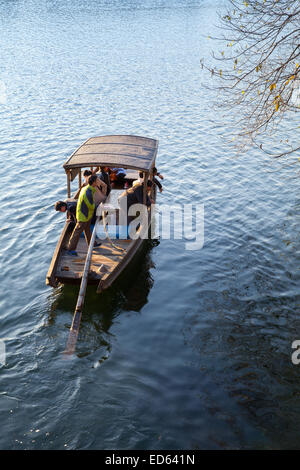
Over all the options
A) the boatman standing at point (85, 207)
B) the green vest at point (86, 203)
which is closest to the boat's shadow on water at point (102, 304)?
the boatman standing at point (85, 207)

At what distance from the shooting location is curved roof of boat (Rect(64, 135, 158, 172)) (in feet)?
40.7

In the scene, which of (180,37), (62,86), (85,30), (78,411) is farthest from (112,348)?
(85,30)

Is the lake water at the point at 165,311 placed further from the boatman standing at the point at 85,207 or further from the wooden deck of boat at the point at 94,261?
the boatman standing at the point at 85,207

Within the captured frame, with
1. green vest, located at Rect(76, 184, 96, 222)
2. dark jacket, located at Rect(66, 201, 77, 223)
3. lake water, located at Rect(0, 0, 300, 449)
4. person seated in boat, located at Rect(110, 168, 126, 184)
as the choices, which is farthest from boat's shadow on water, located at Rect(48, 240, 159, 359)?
person seated in boat, located at Rect(110, 168, 126, 184)

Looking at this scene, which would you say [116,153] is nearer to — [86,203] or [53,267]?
[86,203]

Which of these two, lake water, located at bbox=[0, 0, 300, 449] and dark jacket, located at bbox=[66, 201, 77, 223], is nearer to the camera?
lake water, located at bbox=[0, 0, 300, 449]

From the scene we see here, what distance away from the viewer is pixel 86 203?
436 inches

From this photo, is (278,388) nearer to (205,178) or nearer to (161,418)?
(161,418)

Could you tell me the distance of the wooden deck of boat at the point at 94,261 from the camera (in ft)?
35.2

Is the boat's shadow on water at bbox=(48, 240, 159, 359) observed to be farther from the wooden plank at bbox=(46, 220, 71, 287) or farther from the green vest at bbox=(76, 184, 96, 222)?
the green vest at bbox=(76, 184, 96, 222)

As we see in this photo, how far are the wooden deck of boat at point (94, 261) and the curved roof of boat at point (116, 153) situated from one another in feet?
7.63

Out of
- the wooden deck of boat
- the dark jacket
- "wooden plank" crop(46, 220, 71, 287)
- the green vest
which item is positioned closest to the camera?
"wooden plank" crop(46, 220, 71, 287)

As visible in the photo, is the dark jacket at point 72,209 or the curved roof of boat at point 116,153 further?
the curved roof of boat at point 116,153

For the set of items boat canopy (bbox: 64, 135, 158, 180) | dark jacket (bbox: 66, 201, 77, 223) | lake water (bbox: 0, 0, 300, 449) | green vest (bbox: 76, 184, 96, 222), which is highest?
boat canopy (bbox: 64, 135, 158, 180)
